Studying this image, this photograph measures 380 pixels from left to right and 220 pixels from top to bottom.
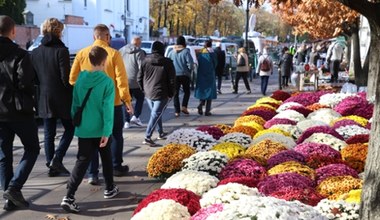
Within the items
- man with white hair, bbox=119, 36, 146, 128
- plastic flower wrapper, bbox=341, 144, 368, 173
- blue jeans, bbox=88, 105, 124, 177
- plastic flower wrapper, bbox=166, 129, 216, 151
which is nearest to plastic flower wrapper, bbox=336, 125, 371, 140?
plastic flower wrapper, bbox=341, 144, 368, 173

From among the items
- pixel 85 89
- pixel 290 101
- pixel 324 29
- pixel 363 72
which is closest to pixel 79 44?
pixel 324 29

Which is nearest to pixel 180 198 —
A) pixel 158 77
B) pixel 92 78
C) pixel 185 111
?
pixel 92 78

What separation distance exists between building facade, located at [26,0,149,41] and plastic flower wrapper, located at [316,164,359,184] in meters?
36.0

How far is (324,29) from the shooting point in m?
23.8

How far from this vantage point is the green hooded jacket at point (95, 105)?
19.1 ft

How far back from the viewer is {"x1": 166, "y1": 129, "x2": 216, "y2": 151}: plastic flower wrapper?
25.4 ft

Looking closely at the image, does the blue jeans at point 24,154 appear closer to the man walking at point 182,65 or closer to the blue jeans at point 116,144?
the blue jeans at point 116,144

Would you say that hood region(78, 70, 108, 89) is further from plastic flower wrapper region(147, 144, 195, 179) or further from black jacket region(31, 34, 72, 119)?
plastic flower wrapper region(147, 144, 195, 179)

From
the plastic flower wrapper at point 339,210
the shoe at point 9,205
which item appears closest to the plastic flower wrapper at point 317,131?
the plastic flower wrapper at point 339,210

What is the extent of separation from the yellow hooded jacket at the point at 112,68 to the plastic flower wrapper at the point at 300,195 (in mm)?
2768

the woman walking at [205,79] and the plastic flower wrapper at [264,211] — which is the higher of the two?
the woman walking at [205,79]

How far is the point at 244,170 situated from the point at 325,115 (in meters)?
4.62

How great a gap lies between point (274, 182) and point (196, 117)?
8124mm

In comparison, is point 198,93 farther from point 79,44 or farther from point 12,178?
point 79,44
